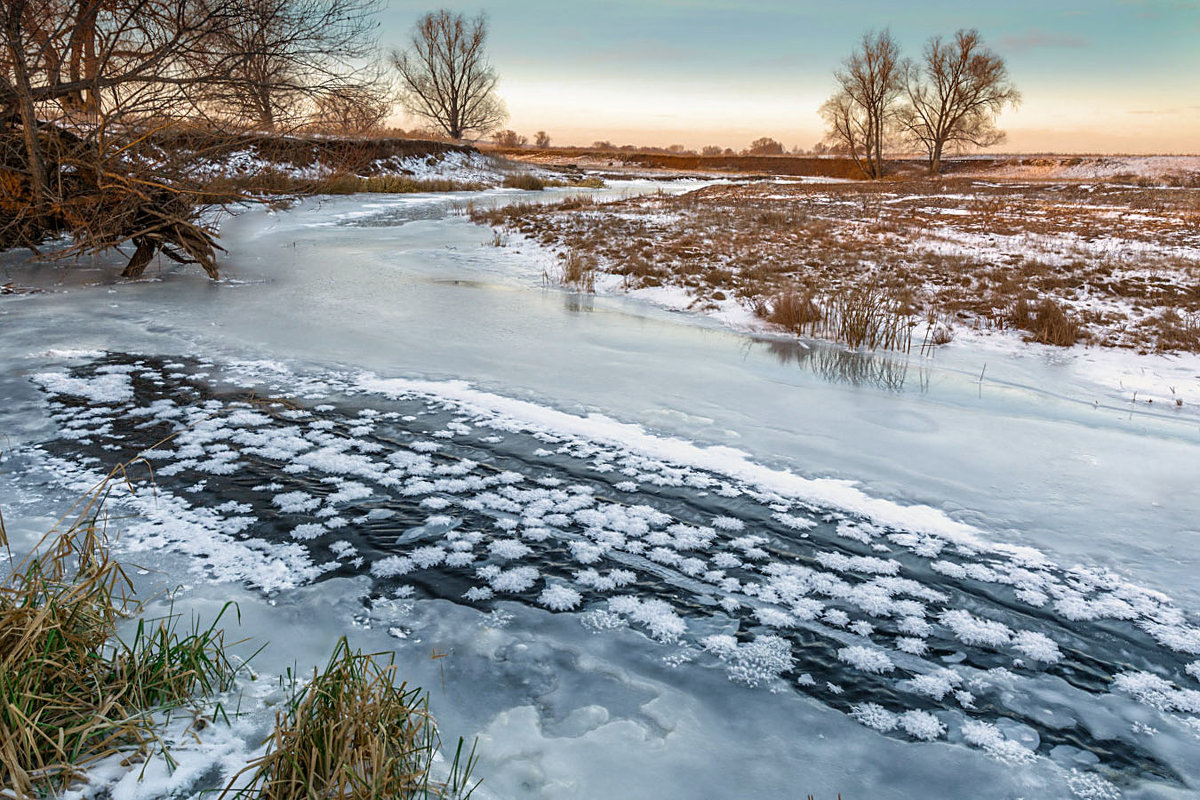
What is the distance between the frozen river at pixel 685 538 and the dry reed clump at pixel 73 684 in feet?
1.02

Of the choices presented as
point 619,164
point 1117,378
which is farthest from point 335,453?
point 619,164

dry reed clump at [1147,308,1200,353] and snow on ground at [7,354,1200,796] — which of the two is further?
dry reed clump at [1147,308,1200,353]

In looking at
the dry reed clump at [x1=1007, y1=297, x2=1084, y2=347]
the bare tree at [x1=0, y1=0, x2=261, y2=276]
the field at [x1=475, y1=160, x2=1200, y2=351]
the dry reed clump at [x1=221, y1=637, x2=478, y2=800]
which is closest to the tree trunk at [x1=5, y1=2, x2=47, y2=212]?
the bare tree at [x1=0, y1=0, x2=261, y2=276]

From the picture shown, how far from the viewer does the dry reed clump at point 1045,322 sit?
8516 mm

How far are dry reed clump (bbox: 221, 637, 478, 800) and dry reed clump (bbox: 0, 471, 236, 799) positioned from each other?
444mm

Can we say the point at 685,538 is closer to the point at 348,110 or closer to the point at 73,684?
the point at 73,684

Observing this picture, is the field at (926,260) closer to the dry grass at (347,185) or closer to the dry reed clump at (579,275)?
the dry reed clump at (579,275)

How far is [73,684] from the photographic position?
2.40 m

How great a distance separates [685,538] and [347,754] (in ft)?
7.56

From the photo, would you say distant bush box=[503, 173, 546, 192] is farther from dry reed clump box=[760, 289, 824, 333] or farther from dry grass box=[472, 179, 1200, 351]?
dry reed clump box=[760, 289, 824, 333]

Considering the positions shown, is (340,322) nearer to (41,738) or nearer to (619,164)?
(41,738)

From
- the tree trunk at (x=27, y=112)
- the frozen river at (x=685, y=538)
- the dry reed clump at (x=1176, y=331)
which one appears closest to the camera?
the frozen river at (x=685, y=538)

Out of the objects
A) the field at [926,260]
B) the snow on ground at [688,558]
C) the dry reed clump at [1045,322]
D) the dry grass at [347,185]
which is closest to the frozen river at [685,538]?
the snow on ground at [688,558]

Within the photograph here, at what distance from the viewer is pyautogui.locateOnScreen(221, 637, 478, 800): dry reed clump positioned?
6.61ft
